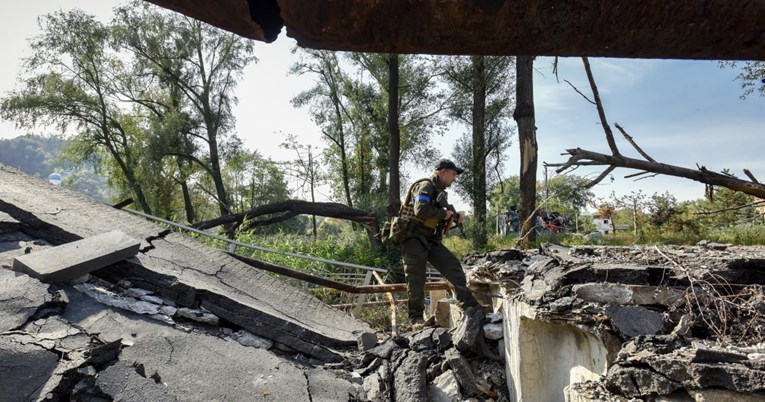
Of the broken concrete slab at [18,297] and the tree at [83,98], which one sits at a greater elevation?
the tree at [83,98]

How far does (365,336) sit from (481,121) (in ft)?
36.5

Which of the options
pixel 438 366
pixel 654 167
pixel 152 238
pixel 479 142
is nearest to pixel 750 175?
pixel 654 167

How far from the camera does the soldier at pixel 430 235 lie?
506 cm

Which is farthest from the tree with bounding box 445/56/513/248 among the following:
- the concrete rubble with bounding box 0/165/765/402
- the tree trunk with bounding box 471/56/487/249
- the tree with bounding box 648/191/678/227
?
the concrete rubble with bounding box 0/165/765/402

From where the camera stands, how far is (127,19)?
18969mm

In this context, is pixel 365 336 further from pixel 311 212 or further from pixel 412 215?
pixel 311 212

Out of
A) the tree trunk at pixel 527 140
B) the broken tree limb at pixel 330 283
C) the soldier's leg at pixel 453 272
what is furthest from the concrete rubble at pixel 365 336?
the tree trunk at pixel 527 140

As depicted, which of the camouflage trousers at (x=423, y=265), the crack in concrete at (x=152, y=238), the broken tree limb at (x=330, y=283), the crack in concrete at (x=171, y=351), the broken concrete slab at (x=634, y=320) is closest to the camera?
the broken concrete slab at (x=634, y=320)

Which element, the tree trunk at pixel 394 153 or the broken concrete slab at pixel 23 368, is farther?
the tree trunk at pixel 394 153

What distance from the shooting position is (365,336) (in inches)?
169

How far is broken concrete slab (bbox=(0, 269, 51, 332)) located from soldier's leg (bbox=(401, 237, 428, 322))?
334 cm

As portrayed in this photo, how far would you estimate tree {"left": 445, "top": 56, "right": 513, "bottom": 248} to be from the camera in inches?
554

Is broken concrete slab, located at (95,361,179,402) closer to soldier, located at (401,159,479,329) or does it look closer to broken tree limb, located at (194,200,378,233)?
soldier, located at (401,159,479,329)

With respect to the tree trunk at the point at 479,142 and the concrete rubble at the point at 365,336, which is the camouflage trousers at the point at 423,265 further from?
the tree trunk at the point at 479,142
